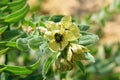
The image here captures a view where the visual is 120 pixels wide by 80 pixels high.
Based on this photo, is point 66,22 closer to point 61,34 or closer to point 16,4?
point 61,34

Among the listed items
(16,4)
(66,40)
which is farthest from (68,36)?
(16,4)

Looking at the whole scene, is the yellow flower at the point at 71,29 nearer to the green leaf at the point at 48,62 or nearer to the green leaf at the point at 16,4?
the green leaf at the point at 48,62

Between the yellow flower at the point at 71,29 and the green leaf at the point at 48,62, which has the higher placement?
the yellow flower at the point at 71,29

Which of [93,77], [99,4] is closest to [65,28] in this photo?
[93,77]

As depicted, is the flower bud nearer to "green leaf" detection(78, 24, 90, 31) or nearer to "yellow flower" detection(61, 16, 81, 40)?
"yellow flower" detection(61, 16, 81, 40)

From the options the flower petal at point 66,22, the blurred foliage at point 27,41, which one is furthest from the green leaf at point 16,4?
the flower petal at point 66,22

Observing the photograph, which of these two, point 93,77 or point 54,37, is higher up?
point 54,37

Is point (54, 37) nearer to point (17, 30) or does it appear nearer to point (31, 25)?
point (31, 25)

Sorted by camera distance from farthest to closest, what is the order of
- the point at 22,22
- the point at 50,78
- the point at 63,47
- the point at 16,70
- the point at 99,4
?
the point at 99,4 < the point at 50,78 < the point at 22,22 < the point at 16,70 < the point at 63,47
